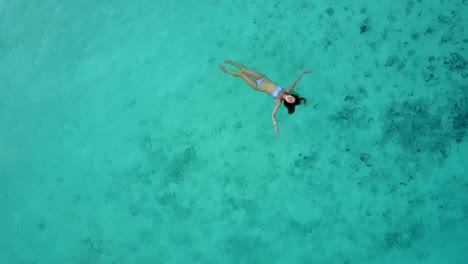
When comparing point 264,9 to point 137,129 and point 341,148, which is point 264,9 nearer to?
point 341,148

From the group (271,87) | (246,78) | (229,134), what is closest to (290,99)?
(271,87)

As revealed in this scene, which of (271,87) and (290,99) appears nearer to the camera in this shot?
(290,99)

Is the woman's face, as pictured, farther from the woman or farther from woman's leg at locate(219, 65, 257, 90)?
woman's leg at locate(219, 65, 257, 90)

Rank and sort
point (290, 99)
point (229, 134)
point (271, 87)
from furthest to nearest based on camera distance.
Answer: point (229, 134)
point (271, 87)
point (290, 99)

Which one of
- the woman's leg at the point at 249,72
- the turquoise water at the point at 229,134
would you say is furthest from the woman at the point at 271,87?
the turquoise water at the point at 229,134

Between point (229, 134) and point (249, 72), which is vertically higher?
point (249, 72)

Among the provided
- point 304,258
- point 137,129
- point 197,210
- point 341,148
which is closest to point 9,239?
point 137,129

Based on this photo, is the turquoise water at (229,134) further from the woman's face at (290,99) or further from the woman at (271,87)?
the woman's face at (290,99)

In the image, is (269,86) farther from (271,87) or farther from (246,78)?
(246,78)
